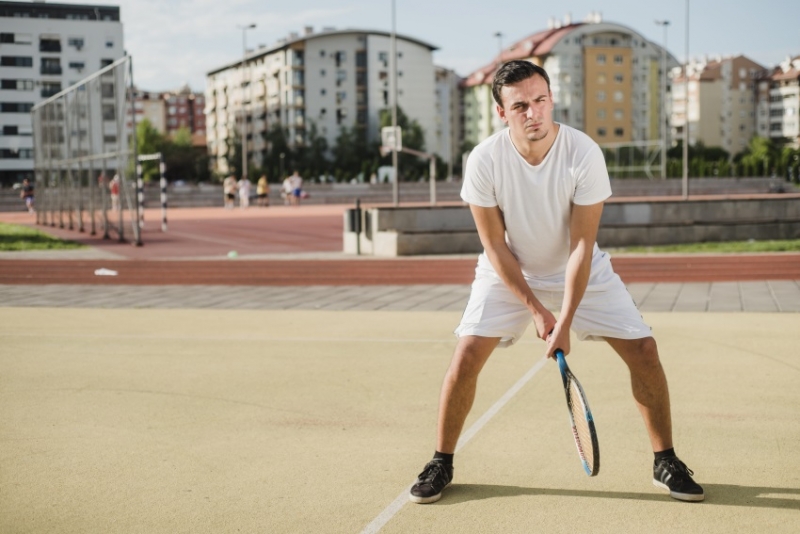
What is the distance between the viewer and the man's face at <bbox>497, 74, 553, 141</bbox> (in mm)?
4020

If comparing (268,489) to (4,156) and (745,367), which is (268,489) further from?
(4,156)

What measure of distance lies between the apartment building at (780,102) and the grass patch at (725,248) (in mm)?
142277

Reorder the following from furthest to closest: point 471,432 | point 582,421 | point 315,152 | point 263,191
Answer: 1. point 315,152
2. point 263,191
3. point 471,432
4. point 582,421

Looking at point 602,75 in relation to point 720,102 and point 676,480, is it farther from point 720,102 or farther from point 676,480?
point 676,480

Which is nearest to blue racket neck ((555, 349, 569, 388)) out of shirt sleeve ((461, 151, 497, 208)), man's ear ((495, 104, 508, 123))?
shirt sleeve ((461, 151, 497, 208))


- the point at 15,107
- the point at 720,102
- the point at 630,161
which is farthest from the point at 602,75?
the point at 15,107

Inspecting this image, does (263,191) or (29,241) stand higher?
(263,191)

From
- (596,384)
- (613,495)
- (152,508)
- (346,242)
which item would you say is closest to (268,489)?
(152,508)

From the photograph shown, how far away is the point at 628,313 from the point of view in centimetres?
421

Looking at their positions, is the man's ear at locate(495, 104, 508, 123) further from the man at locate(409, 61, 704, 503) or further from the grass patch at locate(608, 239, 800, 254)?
the grass patch at locate(608, 239, 800, 254)

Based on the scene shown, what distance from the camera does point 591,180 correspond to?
408 cm

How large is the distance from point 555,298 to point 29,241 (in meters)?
18.5

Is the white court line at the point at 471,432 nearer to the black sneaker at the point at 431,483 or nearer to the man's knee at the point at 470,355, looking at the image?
the black sneaker at the point at 431,483

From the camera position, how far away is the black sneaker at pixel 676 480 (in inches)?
163
